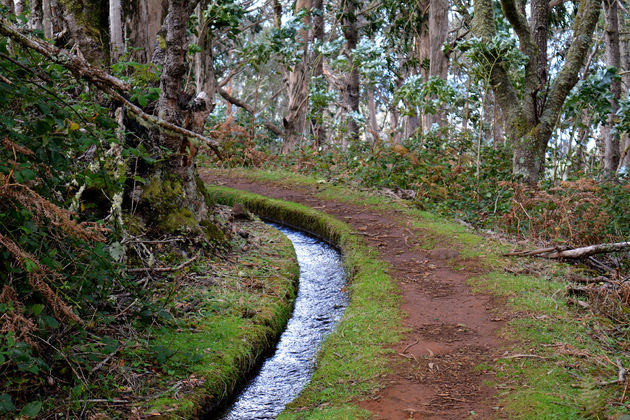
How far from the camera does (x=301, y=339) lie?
18.6 ft

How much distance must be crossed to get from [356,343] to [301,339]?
0.89 m

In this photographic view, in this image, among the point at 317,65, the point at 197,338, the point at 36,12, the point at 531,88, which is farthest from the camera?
the point at 317,65

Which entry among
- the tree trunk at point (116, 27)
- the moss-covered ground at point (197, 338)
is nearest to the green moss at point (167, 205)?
the moss-covered ground at point (197, 338)

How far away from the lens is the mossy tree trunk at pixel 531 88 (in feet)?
32.9

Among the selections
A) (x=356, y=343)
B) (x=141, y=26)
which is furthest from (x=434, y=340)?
(x=141, y=26)

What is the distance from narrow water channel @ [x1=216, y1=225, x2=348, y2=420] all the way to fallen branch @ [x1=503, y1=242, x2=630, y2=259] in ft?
7.93

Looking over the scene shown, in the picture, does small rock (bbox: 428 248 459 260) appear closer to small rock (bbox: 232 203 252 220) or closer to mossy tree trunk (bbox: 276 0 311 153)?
small rock (bbox: 232 203 252 220)

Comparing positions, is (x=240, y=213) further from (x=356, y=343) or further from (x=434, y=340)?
(x=434, y=340)

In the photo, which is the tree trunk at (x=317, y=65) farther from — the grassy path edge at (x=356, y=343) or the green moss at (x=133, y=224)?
the green moss at (x=133, y=224)

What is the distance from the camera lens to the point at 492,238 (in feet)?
26.2

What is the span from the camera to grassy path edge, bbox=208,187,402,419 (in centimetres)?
400

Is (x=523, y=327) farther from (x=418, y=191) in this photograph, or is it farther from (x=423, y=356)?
(x=418, y=191)

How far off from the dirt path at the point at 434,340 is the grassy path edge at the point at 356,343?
0.13 m

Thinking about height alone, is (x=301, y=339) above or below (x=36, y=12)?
below
